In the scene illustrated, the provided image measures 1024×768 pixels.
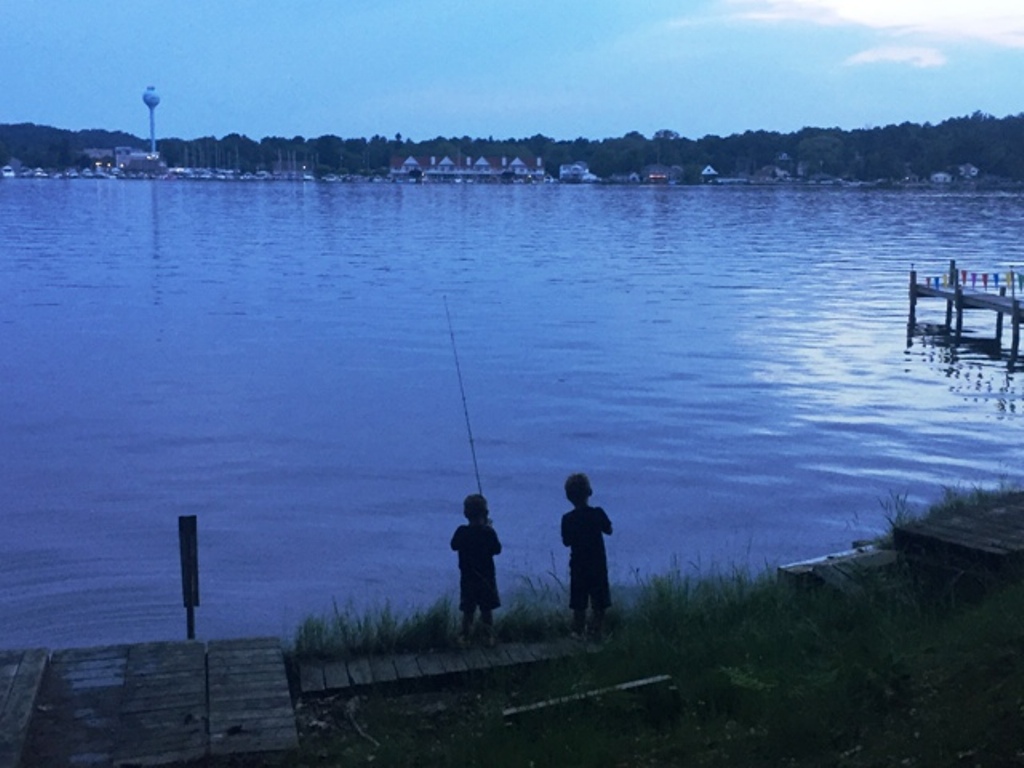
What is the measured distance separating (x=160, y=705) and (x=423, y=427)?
14.8 m

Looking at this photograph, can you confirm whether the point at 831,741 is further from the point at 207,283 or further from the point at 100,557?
the point at 207,283

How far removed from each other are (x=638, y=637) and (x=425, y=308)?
32.7m

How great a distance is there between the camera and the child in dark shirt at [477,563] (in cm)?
945

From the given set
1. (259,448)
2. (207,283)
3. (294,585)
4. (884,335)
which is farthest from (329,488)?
(207,283)

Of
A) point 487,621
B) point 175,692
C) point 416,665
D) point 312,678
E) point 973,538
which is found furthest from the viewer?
point 487,621

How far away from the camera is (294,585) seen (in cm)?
1413

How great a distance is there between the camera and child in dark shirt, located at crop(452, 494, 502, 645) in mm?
9453

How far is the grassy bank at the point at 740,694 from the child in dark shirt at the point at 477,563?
0.66ft

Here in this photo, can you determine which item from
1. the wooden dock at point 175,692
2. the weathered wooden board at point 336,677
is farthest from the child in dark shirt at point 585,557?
the weathered wooden board at point 336,677

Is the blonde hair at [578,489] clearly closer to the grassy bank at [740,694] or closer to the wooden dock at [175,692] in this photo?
the grassy bank at [740,694]

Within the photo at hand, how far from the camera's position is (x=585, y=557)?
31.1ft

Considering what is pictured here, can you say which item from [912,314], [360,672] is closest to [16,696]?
[360,672]

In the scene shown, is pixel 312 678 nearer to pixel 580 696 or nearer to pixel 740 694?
pixel 580 696

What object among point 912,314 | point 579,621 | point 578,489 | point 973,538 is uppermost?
point 578,489
